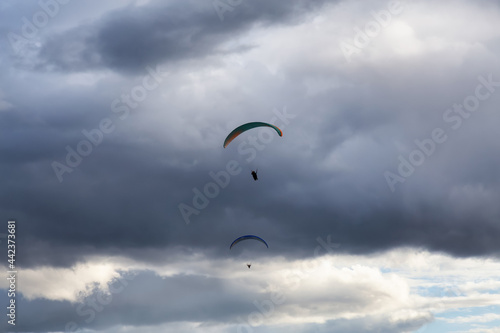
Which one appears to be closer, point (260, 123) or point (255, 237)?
point (260, 123)

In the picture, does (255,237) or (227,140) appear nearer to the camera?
(227,140)

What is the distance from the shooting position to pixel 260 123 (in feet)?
398

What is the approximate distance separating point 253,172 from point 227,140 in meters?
9.46

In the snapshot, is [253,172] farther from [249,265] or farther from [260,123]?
[249,265]

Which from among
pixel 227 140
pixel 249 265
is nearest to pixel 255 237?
A: pixel 249 265

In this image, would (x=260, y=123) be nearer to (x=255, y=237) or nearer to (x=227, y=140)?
(x=227, y=140)

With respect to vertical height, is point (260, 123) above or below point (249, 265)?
above

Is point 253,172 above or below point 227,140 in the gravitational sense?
below

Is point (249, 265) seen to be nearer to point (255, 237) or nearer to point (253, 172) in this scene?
point (255, 237)

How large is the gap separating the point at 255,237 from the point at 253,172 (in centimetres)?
2668

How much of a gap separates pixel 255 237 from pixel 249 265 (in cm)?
655

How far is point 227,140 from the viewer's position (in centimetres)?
12488

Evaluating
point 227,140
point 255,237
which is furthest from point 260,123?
point 255,237

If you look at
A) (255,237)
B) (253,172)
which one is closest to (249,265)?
(255,237)
